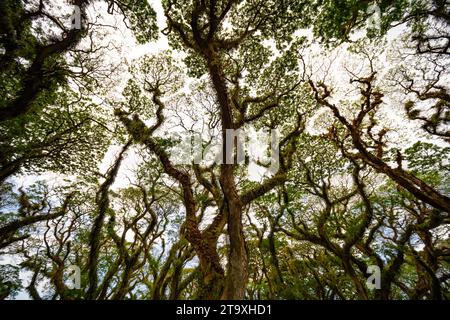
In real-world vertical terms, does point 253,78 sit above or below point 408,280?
above

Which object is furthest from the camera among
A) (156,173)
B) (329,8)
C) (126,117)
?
(156,173)

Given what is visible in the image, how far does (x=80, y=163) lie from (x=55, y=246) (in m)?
11.1

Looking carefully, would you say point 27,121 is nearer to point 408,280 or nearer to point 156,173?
point 156,173

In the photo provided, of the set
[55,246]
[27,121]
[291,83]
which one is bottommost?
[55,246]

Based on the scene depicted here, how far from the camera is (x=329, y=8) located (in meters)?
6.21

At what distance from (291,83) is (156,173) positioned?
9.19 metres

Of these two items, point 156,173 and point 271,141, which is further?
point 156,173

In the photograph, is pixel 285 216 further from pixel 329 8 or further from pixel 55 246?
pixel 55 246

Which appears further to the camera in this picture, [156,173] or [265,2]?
[156,173]

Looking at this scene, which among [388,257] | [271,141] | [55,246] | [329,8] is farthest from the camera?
[55,246]

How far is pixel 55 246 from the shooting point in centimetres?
1538

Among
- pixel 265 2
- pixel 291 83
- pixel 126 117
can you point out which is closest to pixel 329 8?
pixel 265 2

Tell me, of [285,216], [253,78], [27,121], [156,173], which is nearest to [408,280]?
[285,216]
